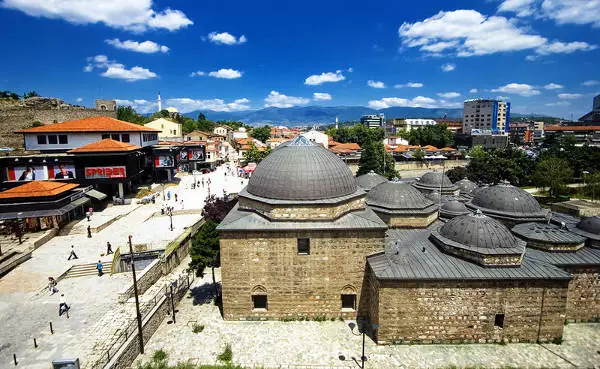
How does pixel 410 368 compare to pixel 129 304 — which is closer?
pixel 410 368

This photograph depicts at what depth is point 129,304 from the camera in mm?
16594

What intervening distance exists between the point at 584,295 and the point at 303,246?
45.5 ft

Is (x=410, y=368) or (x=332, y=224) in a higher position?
(x=332, y=224)

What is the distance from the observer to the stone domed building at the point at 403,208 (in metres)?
19.6

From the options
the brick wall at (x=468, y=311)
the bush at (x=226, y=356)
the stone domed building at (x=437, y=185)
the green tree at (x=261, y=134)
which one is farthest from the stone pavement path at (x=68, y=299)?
the green tree at (x=261, y=134)

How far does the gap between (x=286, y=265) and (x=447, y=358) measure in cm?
796

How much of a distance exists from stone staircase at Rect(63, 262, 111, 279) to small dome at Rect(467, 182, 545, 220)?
81.8ft

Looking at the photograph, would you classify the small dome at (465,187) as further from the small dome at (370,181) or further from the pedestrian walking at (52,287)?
the pedestrian walking at (52,287)

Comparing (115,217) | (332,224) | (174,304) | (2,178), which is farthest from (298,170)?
(2,178)

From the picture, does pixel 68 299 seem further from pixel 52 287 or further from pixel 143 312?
pixel 143 312

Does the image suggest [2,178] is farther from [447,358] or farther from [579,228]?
[579,228]

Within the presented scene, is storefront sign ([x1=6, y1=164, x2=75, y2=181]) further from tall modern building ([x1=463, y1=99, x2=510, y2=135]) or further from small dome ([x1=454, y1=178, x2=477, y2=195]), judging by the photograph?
tall modern building ([x1=463, y1=99, x2=510, y2=135])

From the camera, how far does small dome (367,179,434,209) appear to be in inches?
780

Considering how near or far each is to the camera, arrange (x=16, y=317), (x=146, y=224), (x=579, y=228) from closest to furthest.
Result: (x=16, y=317), (x=579, y=228), (x=146, y=224)
